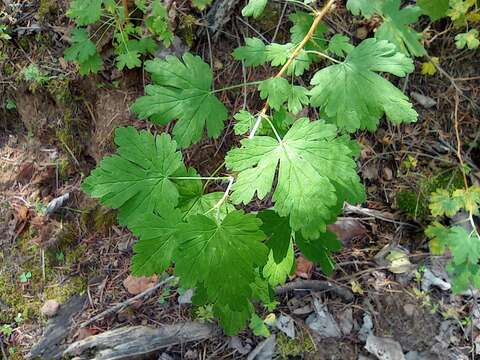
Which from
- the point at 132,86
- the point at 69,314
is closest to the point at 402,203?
the point at 132,86

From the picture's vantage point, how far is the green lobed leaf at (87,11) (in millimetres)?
2367

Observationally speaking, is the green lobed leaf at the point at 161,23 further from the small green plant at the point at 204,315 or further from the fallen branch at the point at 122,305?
the small green plant at the point at 204,315

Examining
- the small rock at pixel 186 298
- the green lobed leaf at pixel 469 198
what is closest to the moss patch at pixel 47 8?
the small rock at pixel 186 298

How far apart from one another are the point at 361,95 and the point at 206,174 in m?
1.20

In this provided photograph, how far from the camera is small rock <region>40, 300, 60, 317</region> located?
250 cm

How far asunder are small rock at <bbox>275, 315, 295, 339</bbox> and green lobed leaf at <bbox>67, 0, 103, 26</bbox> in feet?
6.66

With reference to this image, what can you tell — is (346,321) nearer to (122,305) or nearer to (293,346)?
(293,346)

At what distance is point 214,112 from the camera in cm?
186

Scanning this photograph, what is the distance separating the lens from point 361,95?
1712mm

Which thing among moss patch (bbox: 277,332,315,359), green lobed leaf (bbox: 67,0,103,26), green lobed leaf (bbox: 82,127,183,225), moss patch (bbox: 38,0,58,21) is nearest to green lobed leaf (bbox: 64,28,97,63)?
green lobed leaf (bbox: 67,0,103,26)

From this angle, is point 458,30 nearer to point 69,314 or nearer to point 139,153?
point 139,153

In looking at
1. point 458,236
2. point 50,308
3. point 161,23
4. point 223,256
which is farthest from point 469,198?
point 50,308

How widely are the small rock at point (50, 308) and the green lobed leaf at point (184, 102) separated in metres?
1.40

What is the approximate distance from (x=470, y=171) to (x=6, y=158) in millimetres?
3176
